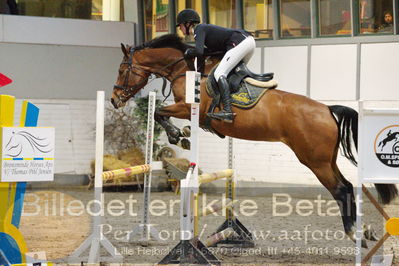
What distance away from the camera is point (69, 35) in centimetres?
1336

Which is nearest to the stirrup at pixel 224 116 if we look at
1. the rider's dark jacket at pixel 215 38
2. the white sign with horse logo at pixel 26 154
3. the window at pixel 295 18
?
the rider's dark jacket at pixel 215 38

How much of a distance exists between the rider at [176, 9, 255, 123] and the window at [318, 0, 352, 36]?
5136 mm

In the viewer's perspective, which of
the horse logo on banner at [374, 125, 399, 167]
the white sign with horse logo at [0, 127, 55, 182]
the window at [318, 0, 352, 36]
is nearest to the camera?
the white sign with horse logo at [0, 127, 55, 182]

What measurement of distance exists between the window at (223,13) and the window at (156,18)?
1078mm

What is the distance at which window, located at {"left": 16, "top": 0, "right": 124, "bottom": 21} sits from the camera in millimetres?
13555

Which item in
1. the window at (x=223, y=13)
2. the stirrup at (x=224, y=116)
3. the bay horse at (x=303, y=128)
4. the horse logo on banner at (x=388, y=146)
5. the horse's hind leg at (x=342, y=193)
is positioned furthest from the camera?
the window at (x=223, y=13)

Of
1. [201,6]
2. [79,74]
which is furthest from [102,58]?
[201,6]

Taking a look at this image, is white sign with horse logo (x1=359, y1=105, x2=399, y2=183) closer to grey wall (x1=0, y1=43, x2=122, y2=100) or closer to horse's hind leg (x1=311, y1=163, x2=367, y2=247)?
horse's hind leg (x1=311, y1=163, x2=367, y2=247)

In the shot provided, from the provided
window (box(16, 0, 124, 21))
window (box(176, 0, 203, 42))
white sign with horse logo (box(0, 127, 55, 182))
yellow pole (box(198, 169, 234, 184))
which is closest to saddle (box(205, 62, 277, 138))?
yellow pole (box(198, 169, 234, 184))

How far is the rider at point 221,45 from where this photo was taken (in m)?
6.56

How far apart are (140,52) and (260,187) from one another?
574 cm

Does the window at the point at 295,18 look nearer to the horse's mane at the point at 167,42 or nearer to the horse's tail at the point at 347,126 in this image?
the horse's mane at the point at 167,42

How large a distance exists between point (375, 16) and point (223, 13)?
9.93ft

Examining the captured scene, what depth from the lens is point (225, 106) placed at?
6.55 m
